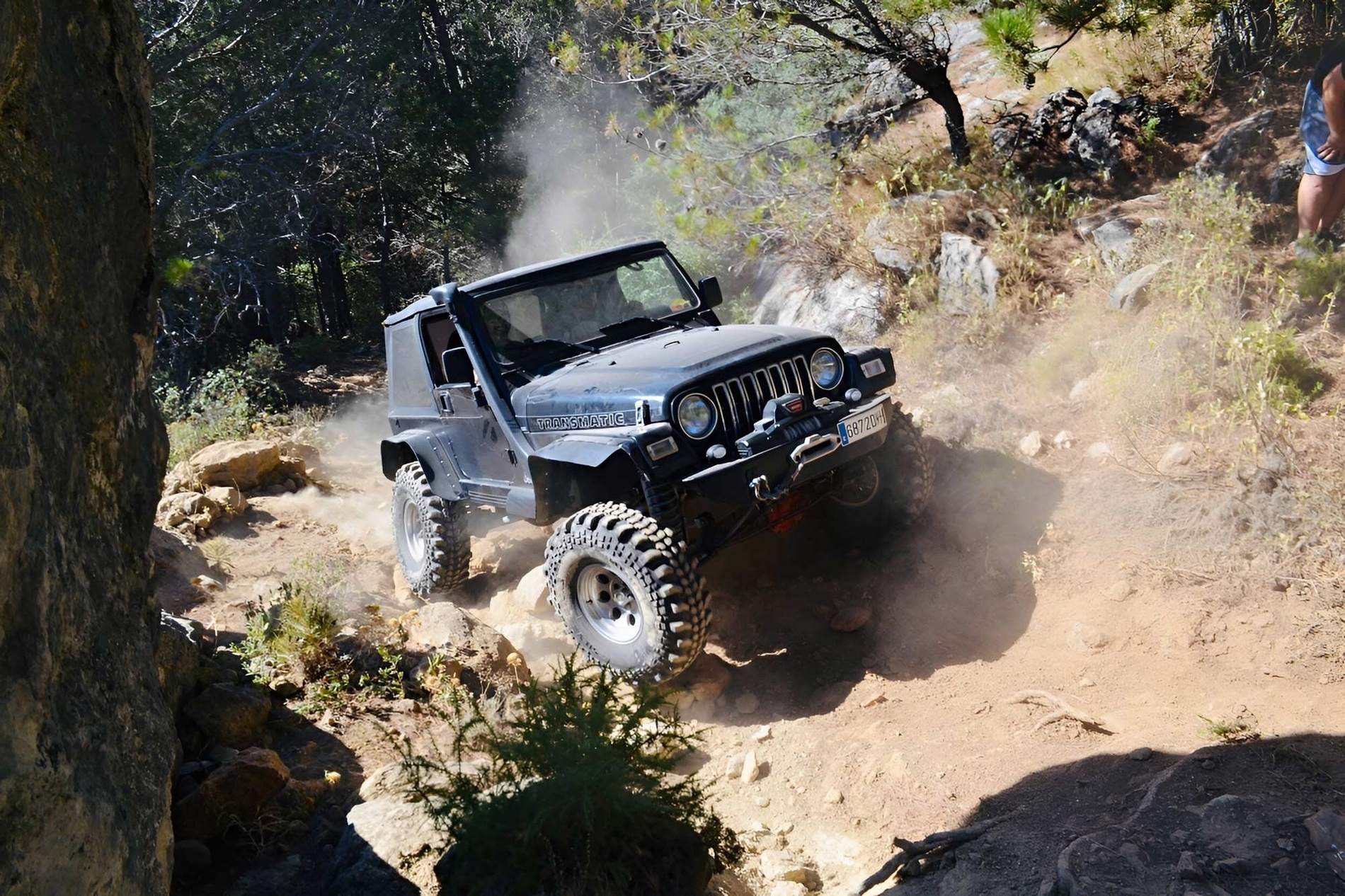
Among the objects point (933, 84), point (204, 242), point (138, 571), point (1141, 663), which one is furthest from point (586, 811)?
point (204, 242)

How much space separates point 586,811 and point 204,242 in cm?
1402

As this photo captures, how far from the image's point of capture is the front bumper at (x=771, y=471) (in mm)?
4812

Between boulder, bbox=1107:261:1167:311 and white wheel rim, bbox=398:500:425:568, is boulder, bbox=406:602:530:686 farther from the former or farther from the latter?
boulder, bbox=1107:261:1167:311

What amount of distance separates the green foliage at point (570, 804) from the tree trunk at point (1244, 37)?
8582 mm

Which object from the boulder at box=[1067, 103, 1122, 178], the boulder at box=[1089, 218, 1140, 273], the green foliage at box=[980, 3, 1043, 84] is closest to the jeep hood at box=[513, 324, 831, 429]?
the green foliage at box=[980, 3, 1043, 84]

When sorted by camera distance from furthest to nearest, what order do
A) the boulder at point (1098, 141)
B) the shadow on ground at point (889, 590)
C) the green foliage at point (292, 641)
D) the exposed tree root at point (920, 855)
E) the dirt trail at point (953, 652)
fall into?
1. the boulder at point (1098, 141)
2. the shadow on ground at point (889, 590)
3. the green foliage at point (292, 641)
4. the dirt trail at point (953, 652)
5. the exposed tree root at point (920, 855)

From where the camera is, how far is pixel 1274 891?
109 inches

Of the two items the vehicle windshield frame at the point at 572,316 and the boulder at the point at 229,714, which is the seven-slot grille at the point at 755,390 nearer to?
the vehicle windshield frame at the point at 572,316

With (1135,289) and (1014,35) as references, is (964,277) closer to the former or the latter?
(1135,289)

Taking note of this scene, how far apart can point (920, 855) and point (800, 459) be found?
1.99 metres

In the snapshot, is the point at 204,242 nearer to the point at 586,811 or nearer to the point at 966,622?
the point at 966,622

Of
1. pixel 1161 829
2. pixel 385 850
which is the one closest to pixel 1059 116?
pixel 1161 829

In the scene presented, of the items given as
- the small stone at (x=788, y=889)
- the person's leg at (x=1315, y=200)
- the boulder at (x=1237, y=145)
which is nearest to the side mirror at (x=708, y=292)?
the small stone at (x=788, y=889)

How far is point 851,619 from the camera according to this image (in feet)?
18.1
